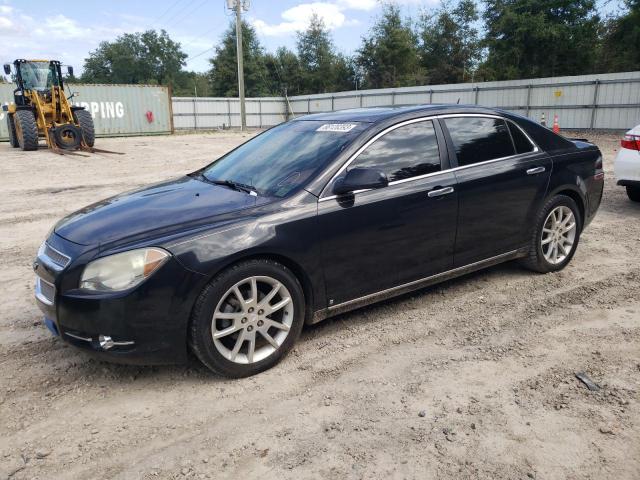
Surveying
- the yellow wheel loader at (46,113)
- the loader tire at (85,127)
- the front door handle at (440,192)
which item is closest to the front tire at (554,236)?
the front door handle at (440,192)

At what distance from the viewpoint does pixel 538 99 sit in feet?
80.2

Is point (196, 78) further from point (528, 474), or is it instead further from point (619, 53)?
point (528, 474)

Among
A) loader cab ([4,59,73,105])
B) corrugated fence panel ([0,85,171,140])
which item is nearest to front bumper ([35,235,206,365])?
loader cab ([4,59,73,105])

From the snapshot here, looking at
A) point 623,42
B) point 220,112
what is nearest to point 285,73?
point 220,112

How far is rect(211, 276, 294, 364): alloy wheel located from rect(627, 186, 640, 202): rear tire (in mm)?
6772

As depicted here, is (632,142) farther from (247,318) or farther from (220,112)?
(220,112)

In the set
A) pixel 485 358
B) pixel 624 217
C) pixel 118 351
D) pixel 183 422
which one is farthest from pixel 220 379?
pixel 624 217

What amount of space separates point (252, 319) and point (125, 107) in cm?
2957

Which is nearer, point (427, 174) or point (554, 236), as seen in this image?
point (427, 174)

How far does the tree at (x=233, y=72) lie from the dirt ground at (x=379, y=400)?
173 ft

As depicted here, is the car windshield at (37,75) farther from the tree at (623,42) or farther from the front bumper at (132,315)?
the tree at (623,42)

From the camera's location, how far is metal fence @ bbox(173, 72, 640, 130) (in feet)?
69.4

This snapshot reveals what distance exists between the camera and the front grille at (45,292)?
2979 millimetres

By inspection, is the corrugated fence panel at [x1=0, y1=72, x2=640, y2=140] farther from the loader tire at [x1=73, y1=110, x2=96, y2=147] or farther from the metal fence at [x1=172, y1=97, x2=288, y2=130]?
the loader tire at [x1=73, y1=110, x2=96, y2=147]
